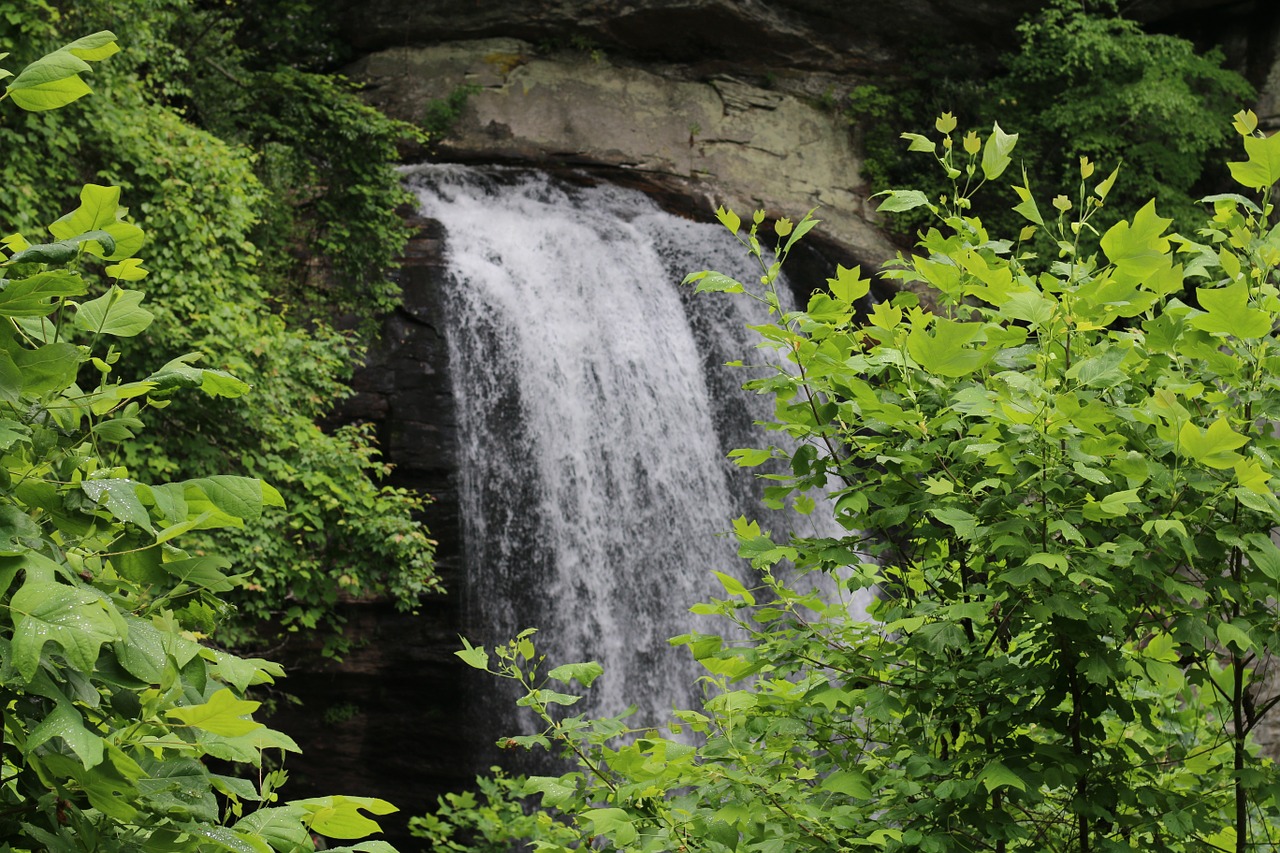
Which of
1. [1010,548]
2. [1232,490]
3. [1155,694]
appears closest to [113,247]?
[1010,548]

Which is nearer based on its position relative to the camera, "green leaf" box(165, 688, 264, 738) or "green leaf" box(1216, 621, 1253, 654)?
"green leaf" box(165, 688, 264, 738)

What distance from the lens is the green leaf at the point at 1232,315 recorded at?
2.07m

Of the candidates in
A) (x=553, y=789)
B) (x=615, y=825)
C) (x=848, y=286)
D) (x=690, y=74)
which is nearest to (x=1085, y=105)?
(x=690, y=74)

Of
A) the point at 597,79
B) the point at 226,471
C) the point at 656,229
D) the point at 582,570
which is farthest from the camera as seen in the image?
the point at 597,79

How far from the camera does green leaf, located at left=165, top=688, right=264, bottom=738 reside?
1.29 meters

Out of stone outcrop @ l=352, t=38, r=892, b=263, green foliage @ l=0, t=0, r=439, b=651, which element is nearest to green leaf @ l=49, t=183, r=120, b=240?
green foliage @ l=0, t=0, r=439, b=651

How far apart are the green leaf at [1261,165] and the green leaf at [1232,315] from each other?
1.04ft

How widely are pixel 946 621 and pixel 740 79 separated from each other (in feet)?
51.2

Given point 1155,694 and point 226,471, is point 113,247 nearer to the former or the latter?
point 1155,694

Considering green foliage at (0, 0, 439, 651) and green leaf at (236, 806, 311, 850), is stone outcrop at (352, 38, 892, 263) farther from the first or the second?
green leaf at (236, 806, 311, 850)

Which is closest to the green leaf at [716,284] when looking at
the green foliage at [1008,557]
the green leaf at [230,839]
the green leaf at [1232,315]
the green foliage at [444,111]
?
the green foliage at [1008,557]

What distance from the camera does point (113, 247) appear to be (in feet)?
5.03

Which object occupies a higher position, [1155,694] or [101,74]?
[101,74]

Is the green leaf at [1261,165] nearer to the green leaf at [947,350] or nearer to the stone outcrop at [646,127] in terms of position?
the green leaf at [947,350]
